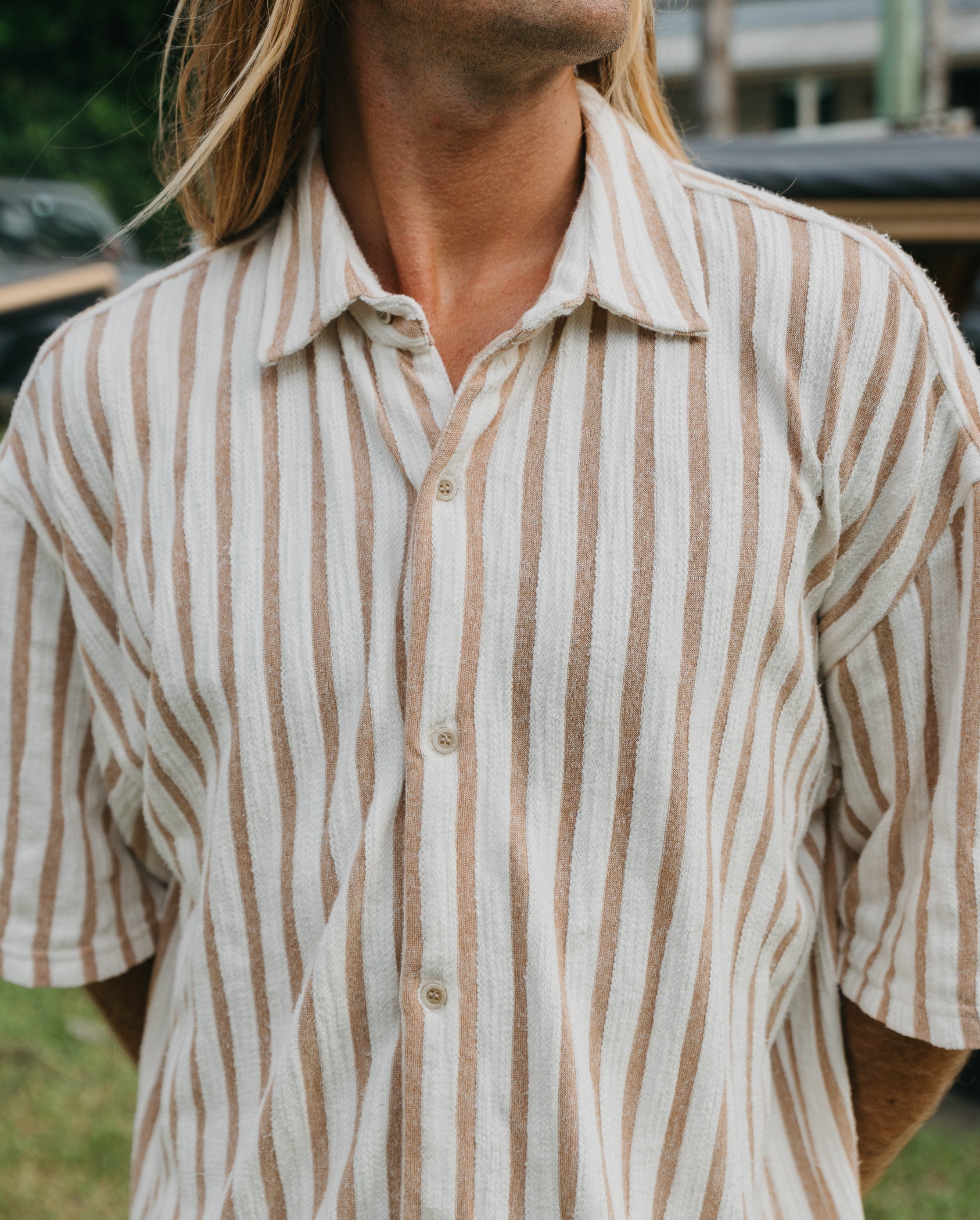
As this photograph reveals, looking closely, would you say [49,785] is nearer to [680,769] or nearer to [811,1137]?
[680,769]

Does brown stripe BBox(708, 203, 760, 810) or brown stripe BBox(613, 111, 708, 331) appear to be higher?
brown stripe BBox(613, 111, 708, 331)

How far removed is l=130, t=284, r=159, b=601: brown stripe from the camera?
1.27 meters

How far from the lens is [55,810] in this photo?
1.46 m

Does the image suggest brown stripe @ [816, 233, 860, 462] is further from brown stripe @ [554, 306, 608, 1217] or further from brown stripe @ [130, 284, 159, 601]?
brown stripe @ [130, 284, 159, 601]

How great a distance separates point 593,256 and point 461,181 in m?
0.18

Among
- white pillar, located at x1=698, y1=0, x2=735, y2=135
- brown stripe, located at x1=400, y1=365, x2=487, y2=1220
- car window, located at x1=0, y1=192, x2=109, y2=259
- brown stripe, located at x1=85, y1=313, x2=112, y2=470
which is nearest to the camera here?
brown stripe, located at x1=400, y1=365, x2=487, y2=1220

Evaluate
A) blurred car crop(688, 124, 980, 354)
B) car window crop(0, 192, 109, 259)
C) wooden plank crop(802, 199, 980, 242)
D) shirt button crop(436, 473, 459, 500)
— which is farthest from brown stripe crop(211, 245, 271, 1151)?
car window crop(0, 192, 109, 259)

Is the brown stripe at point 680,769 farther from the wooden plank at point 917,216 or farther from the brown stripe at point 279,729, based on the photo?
the wooden plank at point 917,216

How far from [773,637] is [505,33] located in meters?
0.57

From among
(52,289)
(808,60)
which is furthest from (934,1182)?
(808,60)

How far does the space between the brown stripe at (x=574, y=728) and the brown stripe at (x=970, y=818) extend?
33cm

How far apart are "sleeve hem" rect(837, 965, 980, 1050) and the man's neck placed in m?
0.70

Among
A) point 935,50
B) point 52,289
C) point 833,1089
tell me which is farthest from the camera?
point 935,50

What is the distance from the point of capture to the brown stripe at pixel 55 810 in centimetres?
143
